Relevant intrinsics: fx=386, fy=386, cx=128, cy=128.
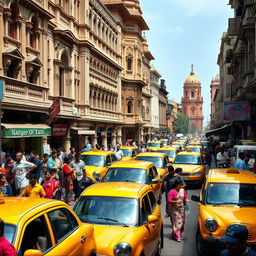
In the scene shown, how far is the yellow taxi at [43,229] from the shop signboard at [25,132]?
41.3 ft

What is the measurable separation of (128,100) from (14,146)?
34.4m

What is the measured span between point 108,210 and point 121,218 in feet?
0.98

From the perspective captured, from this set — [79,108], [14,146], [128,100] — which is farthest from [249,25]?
[128,100]

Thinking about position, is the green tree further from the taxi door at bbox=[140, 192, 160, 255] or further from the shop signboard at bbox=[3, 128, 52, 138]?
the taxi door at bbox=[140, 192, 160, 255]

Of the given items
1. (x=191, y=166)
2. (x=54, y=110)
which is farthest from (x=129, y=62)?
(x=191, y=166)

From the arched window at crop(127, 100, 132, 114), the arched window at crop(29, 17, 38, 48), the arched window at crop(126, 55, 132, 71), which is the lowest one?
the arched window at crop(127, 100, 132, 114)

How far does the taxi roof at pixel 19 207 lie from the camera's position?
4.28m

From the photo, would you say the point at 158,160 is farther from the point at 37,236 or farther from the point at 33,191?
the point at 37,236

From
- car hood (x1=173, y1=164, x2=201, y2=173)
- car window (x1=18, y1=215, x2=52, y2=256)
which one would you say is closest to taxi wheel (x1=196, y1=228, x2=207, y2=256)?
car window (x1=18, y1=215, x2=52, y2=256)

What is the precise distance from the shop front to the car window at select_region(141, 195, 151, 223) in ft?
36.7

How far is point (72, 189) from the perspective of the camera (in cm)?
1328

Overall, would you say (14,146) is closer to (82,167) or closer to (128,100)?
(82,167)

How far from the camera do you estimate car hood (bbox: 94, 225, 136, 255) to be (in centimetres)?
570

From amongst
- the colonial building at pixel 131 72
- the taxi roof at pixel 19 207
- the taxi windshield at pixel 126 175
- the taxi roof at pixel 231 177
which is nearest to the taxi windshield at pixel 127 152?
the taxi windshield at pixel 126 175
